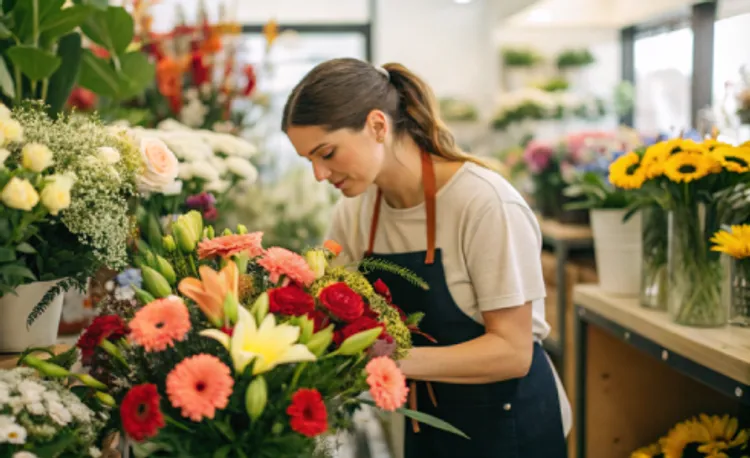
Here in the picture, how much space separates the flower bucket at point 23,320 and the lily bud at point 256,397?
0.67 metres

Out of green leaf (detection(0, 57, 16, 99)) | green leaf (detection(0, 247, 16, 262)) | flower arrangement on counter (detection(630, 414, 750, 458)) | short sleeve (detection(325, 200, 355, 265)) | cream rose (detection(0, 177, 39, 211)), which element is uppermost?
green leaf (detection(0, 57, 16, 99))

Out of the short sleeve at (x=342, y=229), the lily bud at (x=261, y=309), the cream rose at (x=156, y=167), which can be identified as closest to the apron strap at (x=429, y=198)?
the short sleeve at (x=342, y=229)

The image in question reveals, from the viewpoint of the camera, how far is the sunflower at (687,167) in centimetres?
184

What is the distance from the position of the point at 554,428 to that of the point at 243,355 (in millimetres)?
1054

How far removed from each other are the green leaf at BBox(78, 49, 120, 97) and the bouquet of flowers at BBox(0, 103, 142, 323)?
0.48m

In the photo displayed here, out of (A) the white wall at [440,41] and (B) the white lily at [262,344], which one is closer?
(B) the white lily at [262,344]

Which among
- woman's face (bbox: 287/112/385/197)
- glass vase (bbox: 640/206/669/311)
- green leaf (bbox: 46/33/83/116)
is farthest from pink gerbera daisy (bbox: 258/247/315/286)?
glass vase (bbox: 640/206/669/311)

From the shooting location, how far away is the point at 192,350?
1.02 meters

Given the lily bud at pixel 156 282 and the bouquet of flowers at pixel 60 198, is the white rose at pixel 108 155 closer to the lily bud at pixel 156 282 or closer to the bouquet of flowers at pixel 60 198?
the bouquet of flowers at pixel 60 198

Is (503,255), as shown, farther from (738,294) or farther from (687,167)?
Answer: (738,294)

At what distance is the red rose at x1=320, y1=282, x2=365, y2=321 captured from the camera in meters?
1.06

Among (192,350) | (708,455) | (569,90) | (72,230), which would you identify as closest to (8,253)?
(72,230)

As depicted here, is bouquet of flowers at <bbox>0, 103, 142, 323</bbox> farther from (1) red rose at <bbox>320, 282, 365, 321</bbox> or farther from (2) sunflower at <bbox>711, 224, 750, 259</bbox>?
(2) sunflower at <bbox>711, 224, 750, 259</bbox>

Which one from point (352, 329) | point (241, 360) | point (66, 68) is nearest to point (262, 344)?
point (241, 360)
